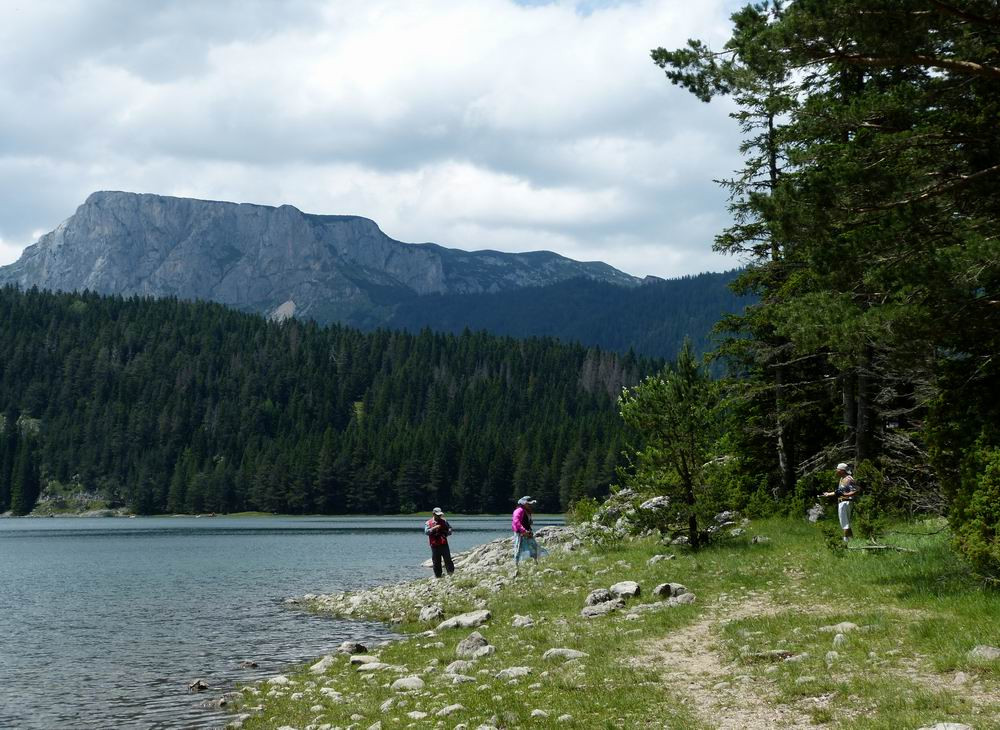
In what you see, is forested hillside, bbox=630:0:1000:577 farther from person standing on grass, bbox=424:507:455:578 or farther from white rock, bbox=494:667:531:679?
person standing on grass, bbox=424:507:455:578

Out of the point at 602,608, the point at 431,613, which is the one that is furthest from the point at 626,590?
the point at 431,613

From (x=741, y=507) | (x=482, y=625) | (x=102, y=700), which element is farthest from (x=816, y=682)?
(x=741, y=507)

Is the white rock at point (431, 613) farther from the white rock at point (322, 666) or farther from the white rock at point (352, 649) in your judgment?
the white rock at point (322, 666)

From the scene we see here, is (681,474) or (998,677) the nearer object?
(998,677)

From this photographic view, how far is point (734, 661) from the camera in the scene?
1534 centimetres

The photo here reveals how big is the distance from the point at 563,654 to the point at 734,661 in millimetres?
3427

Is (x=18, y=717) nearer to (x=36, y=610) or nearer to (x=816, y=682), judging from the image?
(x=816, y=682)

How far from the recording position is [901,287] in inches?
678

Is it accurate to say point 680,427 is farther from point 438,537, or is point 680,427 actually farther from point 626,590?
point 438,537

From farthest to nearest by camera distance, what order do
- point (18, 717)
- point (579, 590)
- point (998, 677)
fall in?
1. point (579, 590)
2. point (18, 717)
3. point (998, 677)

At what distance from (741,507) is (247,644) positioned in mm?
21499

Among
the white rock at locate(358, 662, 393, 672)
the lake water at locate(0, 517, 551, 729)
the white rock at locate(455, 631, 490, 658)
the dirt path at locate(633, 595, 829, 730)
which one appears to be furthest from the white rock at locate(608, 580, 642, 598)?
the lake water at locate(0, 517, 551, 729)

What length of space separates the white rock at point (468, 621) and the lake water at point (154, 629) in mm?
3933

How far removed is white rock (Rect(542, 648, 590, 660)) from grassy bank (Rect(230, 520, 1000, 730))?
0.84 feet
